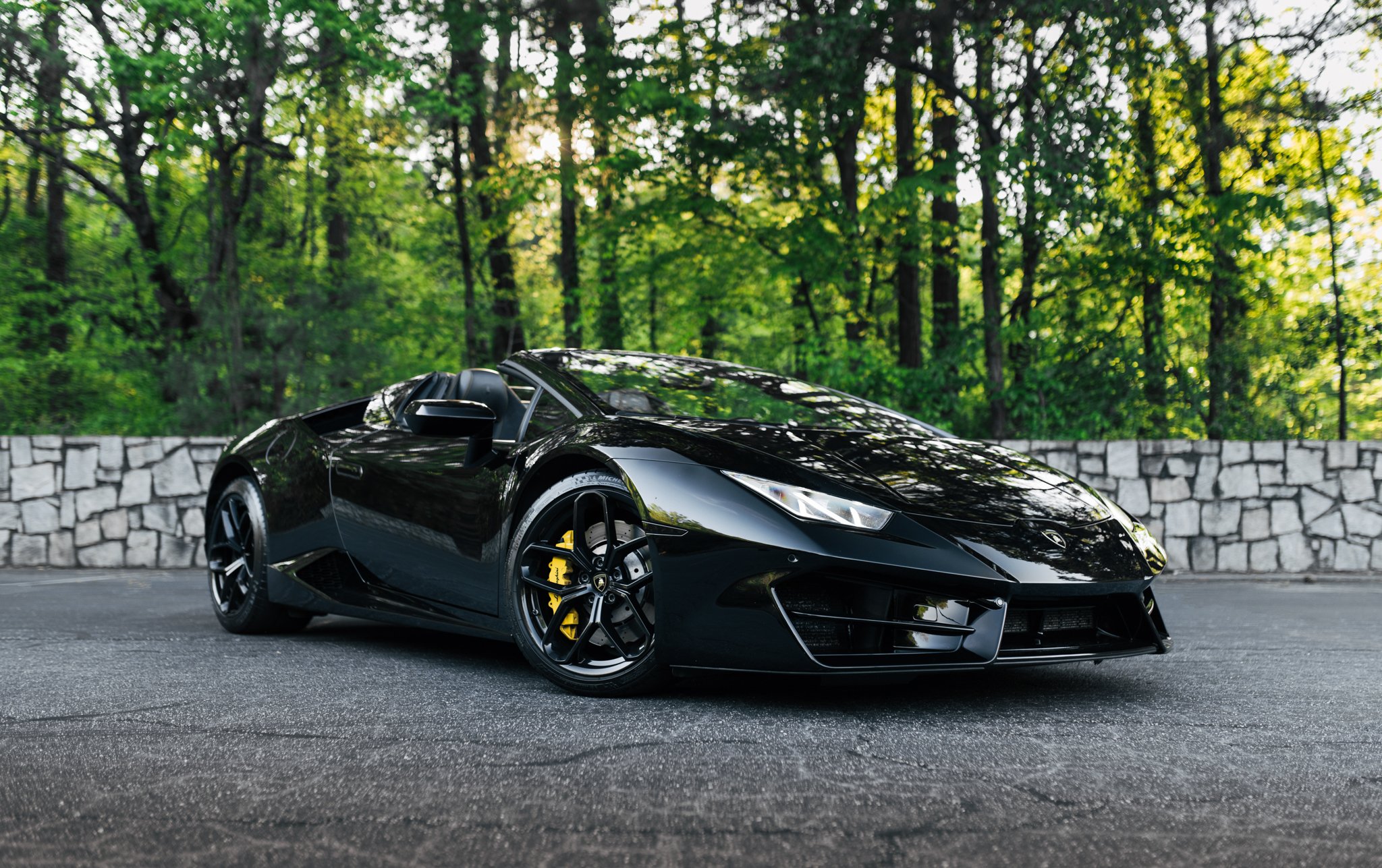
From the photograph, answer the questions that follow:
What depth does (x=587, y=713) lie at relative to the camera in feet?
A: 11.1

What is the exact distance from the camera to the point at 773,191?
1421cm

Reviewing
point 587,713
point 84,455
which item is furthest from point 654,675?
point 84,455

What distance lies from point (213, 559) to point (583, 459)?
2774 mm

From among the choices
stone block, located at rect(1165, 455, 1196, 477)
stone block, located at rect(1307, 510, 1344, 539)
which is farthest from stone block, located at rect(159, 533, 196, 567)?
stone block, located at rect(1307, 510, 1344, 539)

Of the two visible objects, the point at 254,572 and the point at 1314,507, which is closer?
the point at 254,572

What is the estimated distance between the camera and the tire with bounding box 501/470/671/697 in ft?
11.7

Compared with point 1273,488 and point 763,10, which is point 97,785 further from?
point 763,10

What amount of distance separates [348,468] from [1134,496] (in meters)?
7.39

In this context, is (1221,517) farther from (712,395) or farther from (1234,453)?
(712,395)

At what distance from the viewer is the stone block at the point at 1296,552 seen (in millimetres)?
10070

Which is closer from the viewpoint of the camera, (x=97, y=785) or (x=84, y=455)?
(x=97, y=785)

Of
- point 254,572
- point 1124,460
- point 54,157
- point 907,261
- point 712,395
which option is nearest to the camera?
point 712,395

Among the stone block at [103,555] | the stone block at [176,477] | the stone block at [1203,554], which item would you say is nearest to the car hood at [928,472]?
the stone block at [1203,554]

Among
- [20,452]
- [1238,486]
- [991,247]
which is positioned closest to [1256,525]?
[1238,486]
